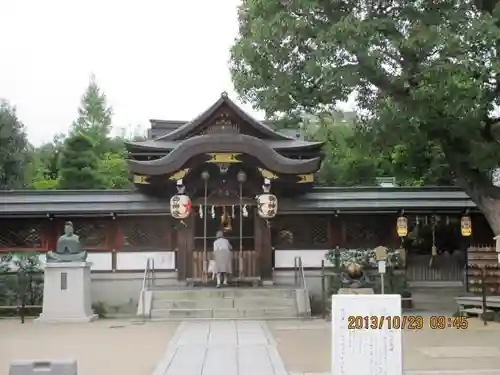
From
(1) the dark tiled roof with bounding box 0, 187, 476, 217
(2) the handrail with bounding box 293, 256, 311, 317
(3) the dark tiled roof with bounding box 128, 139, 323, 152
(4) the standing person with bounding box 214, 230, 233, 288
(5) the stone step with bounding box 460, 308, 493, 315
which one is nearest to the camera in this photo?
(5) the stone step with bounding box 460, 308, 493, 315

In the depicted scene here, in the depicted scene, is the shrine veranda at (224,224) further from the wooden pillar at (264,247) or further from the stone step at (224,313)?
the stone step at (224,313)

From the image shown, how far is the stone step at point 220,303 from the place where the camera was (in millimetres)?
18156

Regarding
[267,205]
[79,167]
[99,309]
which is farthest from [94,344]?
[79,167]

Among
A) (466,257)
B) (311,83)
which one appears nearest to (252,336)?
(311,83)

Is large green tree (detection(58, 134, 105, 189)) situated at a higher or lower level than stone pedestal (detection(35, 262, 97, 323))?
higher

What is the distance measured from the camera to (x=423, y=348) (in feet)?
38.7

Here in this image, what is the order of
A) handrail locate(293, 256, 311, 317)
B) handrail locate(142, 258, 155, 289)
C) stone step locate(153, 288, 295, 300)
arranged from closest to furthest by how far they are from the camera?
handrail locate(293, 256, 311, 317), stone step locate(153, 288, 295, 300), handrail locate(142, 258, 155, 289)

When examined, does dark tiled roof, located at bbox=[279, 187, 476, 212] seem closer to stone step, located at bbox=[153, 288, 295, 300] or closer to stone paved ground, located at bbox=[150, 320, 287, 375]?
stone step, located at bbox=[153, 288, 295, 300]

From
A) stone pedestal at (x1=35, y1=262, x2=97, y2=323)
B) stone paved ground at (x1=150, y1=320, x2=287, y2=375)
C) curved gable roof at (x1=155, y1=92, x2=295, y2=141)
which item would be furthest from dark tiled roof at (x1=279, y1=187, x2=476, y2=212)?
stone pedestal at (x1=35, y1=262, x2=97, y2=323)

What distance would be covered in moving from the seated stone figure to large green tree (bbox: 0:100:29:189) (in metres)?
19.6

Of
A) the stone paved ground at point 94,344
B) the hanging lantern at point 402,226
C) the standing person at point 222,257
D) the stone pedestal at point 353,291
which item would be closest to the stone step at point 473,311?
the stone pedestal at point 353,291

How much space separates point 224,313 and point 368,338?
11.0m

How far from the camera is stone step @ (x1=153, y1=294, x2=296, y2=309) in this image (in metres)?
18.2

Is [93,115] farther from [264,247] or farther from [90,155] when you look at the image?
[264,247]
